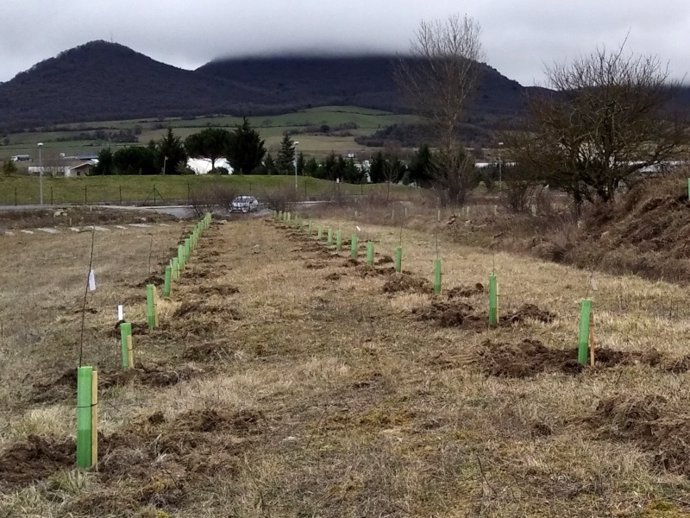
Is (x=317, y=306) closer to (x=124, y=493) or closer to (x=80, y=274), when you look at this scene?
(x=124, y=493)

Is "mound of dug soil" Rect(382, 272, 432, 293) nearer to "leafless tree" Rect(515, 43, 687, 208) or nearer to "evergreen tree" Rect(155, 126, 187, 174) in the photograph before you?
"leafless tree" Rect(515, 43, 687, 208)

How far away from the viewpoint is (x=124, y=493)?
5168 mm

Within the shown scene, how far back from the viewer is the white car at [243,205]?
57.8 metres

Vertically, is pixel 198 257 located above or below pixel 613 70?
below

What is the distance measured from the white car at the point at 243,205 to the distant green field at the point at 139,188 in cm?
634

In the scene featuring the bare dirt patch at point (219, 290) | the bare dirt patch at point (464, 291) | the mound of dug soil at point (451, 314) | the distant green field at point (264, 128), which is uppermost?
the distant green field at point (264, 128)

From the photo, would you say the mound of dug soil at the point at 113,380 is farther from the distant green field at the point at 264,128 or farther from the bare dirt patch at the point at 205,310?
the distant green field at the point at 264,128

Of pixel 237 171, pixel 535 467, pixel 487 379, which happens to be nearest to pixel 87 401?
pixel 535 467

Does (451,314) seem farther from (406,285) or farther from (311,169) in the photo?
(311,169)

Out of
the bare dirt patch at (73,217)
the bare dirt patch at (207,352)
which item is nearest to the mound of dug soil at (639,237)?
the bare dirt patch at (207,352)

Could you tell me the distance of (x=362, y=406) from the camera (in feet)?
23.3

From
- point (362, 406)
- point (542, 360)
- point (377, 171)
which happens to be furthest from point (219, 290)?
point (377, 171)

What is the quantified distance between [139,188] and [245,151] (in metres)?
19.7

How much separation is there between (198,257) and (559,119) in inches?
452
